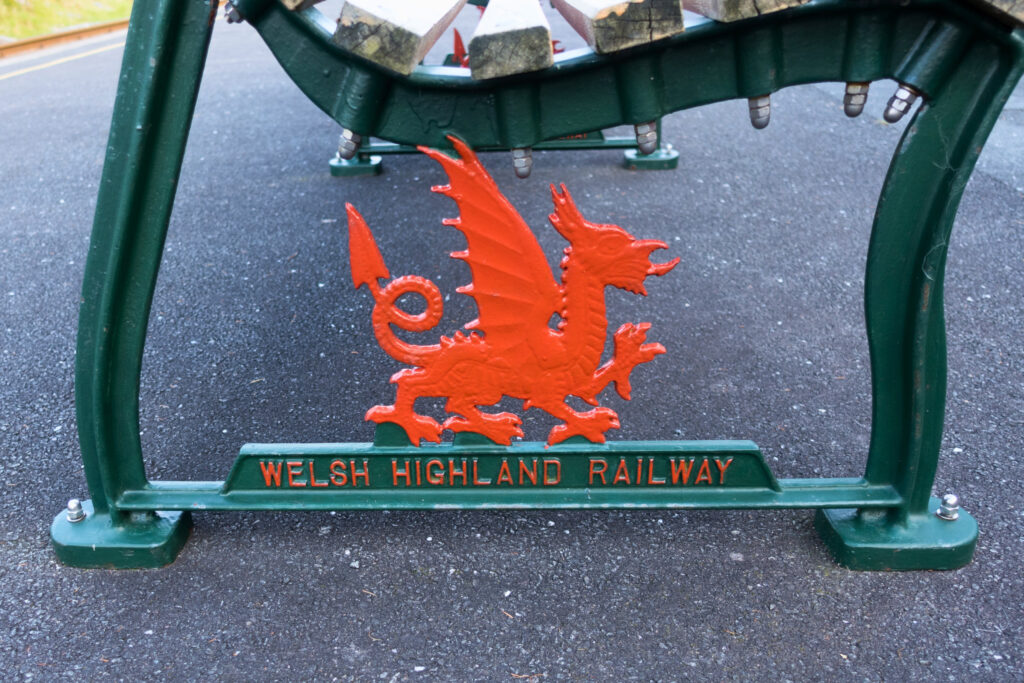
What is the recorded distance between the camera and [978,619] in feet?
6.60

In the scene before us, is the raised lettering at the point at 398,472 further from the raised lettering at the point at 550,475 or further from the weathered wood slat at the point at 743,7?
the weathered wood slat at the point at 743,7

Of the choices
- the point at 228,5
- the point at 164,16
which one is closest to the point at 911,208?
the point at 228,5

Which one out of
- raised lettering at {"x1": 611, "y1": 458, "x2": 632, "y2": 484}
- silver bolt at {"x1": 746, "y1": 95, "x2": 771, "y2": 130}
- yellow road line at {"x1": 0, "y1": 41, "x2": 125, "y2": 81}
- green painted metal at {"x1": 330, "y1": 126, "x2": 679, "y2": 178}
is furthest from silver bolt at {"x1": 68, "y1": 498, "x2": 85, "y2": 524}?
yellow road line at {"x1": 0, "y1": 41, "x2": 125, "y2": 81}

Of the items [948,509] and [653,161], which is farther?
[653,161]

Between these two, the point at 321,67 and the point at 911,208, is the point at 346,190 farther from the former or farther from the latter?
the point at 911,208

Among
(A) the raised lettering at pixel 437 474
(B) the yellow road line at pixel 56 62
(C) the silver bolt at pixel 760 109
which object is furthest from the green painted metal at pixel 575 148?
(B) the yellow road line at pixel 56 62

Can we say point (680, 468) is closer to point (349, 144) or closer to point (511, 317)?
point (511, 317)

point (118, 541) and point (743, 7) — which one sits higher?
point (743, 7)

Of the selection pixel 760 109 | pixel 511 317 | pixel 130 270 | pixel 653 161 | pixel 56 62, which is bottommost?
pixel 56 62

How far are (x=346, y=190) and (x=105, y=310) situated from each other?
121 inches

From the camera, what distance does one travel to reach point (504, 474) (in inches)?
83.4

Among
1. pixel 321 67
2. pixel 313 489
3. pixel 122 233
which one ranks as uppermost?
pixel 321 67

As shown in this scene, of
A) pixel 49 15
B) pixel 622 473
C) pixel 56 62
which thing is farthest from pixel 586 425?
pixel 49 15

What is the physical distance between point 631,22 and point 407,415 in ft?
3.34
